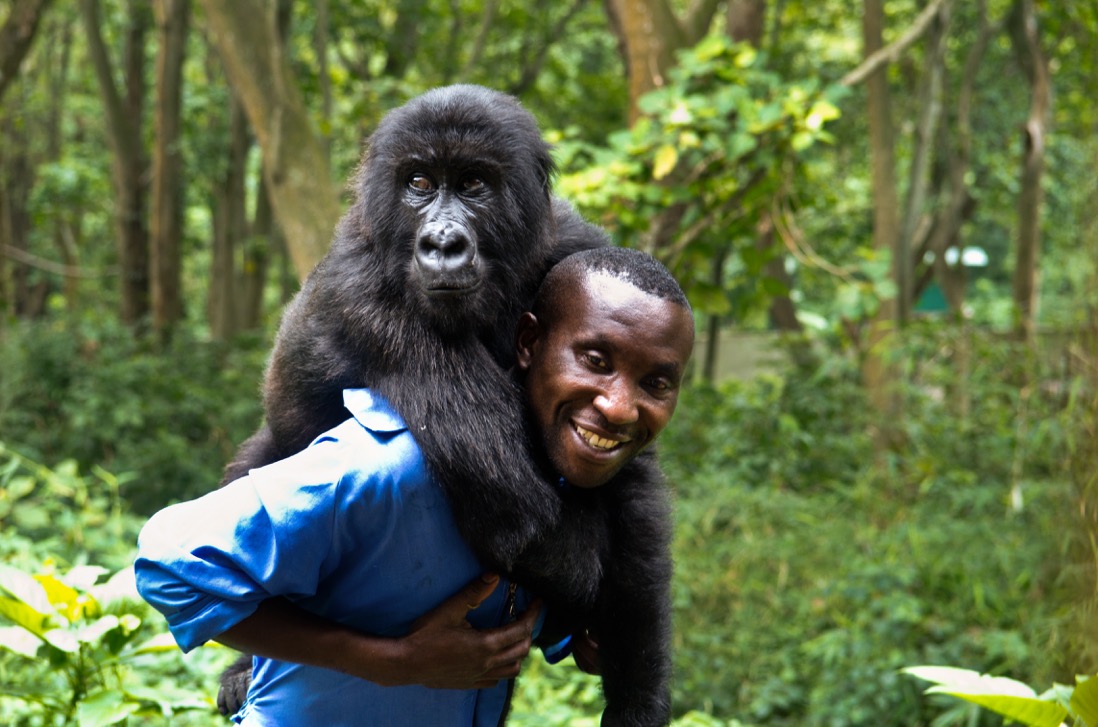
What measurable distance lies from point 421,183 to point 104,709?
156cm

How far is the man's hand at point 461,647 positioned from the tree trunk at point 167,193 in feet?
33.6

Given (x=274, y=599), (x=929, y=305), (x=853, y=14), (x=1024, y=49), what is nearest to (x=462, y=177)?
(x=274, y=599)

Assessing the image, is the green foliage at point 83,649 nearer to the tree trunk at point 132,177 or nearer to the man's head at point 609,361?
the man's head at point 609,361

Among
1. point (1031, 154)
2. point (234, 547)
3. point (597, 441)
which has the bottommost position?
point (234, 547)

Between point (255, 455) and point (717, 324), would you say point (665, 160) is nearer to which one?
point (255, 455)

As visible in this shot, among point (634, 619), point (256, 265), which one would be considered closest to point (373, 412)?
point (634, 619)

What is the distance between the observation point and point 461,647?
6.47ft

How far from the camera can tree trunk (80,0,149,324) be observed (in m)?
12.2

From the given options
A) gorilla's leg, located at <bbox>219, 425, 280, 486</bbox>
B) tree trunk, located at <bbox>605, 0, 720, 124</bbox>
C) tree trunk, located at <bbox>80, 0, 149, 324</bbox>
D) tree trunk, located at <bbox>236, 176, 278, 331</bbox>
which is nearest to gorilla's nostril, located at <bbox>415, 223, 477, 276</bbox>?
gorilla's leg, located at <bbox>219, 425, 280, 486</bbox>

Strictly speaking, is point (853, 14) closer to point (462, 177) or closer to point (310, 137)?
point (310, 137)

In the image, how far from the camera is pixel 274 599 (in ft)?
6.17

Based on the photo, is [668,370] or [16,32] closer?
[668,370]

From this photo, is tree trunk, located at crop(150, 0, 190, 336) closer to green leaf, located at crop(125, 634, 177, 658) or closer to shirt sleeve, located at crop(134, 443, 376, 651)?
green leaf, located at crop(125, 634, 177, 658)

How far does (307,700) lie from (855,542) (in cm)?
549
